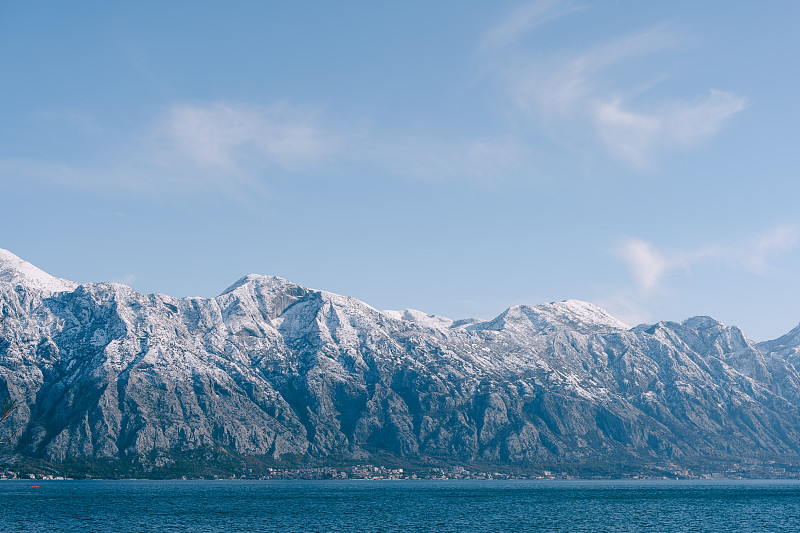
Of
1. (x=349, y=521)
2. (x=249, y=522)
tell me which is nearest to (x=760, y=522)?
(x=349, y=521)

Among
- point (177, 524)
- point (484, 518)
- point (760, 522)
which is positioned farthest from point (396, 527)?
point (760, 522)

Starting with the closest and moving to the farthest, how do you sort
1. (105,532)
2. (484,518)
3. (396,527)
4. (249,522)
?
(105,532), (396,527), (249,522), (484,518)

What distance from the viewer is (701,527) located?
17362 cm

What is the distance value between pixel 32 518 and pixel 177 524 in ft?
148

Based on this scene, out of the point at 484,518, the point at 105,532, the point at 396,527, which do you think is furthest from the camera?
the point at 484,518

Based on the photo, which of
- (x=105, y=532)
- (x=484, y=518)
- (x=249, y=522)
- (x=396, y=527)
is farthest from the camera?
(x=484, y=518)

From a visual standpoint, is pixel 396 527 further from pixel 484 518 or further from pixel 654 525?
pixel 654 525

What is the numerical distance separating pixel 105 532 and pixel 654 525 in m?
127

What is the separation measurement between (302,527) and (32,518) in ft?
247

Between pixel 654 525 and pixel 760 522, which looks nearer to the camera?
pixel 654 525

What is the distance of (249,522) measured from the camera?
183375mm

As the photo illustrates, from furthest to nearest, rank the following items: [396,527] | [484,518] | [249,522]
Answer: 1. [484,518]
2. [249,522]
3. [396,527]

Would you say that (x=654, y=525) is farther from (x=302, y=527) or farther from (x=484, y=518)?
(x=302, y=527)

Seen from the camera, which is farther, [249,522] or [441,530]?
[249,522]
